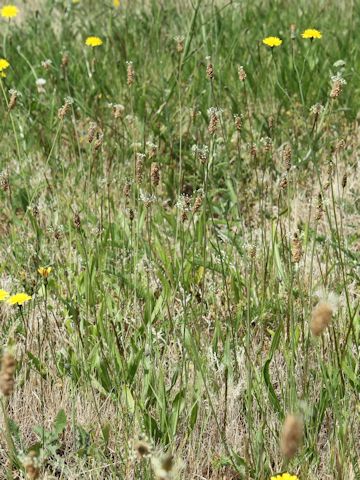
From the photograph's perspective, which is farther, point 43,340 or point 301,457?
point 43,340

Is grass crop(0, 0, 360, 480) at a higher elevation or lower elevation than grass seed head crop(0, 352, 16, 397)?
lower

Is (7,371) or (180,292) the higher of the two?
(7,371)

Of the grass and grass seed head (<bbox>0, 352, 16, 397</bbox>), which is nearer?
grass seed head (<bbox>0, 352, 16, 397</bbox>)

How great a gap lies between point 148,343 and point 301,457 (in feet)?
1.62

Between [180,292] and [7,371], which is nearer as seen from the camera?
[7,371]

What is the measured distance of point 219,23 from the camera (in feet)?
13.0

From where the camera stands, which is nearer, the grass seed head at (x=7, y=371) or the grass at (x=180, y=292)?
the grass seed head at (x=7, y=371)

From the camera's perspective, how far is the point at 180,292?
241 centimetres

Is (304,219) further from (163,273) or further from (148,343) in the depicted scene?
(148,343)

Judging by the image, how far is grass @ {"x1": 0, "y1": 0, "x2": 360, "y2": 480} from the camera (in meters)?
1.74

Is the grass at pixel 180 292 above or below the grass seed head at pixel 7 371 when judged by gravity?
below

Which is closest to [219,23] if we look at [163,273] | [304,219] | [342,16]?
[342,16]

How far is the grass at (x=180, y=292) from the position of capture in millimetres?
1739

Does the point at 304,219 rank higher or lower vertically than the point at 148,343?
lower
